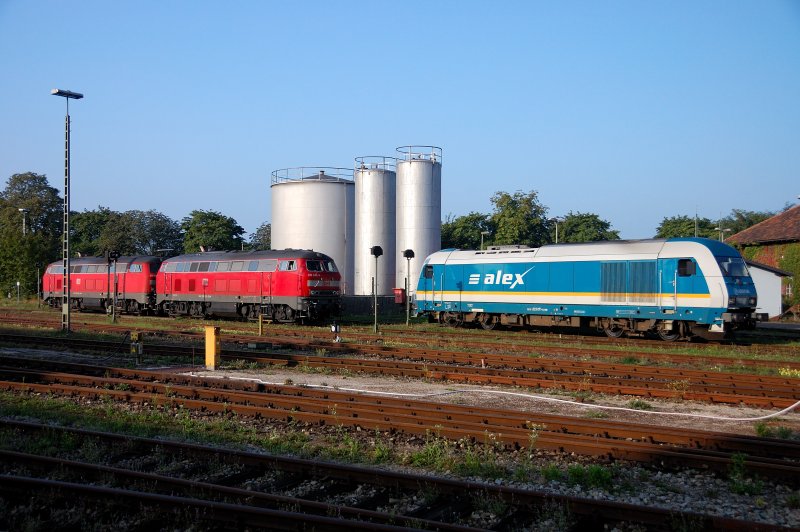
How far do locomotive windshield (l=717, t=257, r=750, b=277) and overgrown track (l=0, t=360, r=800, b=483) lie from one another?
15.1m

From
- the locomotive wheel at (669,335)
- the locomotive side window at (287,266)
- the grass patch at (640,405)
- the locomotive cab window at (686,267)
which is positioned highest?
the locomotive side window at (287,266)

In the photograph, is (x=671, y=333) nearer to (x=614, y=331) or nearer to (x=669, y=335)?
(x=669, y=335)

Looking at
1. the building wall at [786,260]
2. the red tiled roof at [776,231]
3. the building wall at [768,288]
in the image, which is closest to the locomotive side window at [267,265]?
the building wall at [768,288]

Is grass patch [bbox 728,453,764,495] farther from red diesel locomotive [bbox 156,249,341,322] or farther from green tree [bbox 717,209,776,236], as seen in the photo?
green tree [bbox 717,209,776,236]

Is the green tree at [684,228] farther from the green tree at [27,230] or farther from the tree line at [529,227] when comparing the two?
the green tree at [27,230]

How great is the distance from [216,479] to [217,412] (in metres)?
4.20

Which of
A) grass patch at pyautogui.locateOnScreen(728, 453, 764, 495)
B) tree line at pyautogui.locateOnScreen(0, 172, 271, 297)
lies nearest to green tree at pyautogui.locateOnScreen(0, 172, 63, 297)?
tree line at pyautogui.locateOnScreen(0, 172, 271, 297)

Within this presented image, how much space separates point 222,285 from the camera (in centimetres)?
3641

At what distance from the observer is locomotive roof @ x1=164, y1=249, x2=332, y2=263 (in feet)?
111

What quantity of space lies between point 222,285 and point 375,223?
1585 cm

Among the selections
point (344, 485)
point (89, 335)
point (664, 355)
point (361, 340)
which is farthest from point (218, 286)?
point (344, 485)

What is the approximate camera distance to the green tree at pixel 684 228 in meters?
79.2

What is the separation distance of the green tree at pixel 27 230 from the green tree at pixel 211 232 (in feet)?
47.3

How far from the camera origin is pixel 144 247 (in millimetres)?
92125
